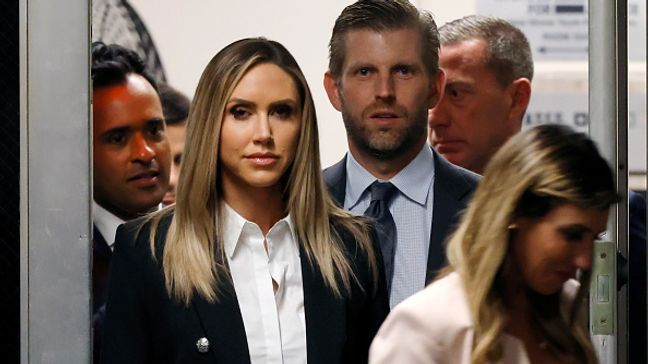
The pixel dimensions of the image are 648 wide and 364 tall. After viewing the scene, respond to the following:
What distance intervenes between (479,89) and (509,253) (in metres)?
1.02

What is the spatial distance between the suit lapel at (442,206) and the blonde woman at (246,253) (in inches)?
8.6

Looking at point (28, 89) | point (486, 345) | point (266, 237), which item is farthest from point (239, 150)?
point (486, 345)

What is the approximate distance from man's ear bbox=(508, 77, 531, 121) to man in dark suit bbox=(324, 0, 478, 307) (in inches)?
8.9

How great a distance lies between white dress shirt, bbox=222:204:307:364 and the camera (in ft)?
10.1

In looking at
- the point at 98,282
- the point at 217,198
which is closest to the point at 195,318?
the point at 217,198

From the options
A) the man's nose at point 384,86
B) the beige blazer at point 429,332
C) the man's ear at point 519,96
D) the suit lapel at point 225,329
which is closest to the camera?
the beige blazer at point 429,332

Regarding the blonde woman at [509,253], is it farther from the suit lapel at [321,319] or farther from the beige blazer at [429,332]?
the suit lapel at [321,319]

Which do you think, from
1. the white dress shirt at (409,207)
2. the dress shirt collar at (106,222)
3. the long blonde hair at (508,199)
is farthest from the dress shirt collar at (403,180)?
the long blonde hair at (508,199)

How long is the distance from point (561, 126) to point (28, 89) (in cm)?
160

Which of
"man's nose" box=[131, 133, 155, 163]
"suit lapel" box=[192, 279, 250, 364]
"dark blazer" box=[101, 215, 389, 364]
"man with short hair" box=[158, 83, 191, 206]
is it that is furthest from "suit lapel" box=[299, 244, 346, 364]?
"man's nose" box=[131, 133, 155, 163]

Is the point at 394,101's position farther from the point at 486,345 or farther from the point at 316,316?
the point at 486,345

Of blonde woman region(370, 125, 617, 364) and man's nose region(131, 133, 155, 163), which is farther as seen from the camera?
man's nose region(131, 133, 155, 163)

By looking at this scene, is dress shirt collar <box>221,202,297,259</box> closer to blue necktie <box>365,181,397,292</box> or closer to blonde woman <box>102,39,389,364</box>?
blonde woman <box>102,39,389,364</box>

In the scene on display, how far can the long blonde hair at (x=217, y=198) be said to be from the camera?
10.2ft
